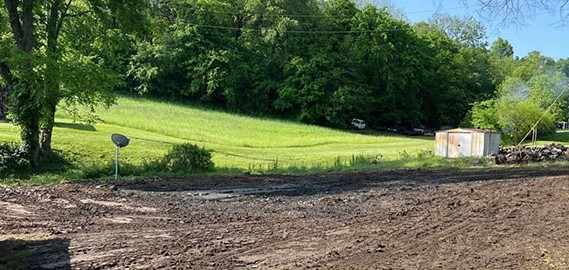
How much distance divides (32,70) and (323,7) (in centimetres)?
5416

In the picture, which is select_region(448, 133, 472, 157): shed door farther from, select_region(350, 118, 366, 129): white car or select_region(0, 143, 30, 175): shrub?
select_region(350, 118, 366, 129): white car

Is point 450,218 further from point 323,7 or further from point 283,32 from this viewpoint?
point 323,7

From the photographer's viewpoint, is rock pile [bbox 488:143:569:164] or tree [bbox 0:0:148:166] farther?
rock pile [bbox 488:143:569:164]

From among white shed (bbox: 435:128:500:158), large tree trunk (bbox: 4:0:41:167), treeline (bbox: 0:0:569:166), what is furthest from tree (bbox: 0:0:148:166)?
treeline (bbox: 0:0:569:166)

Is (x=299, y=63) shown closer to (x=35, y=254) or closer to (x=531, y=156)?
(x=531, y=156)

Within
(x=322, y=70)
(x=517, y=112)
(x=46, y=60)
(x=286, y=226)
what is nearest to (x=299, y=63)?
(x=322, y=70)

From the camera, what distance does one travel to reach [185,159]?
16703 millimetres

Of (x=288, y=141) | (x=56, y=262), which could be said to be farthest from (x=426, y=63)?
(x=56, y=262)

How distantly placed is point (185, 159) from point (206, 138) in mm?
18623

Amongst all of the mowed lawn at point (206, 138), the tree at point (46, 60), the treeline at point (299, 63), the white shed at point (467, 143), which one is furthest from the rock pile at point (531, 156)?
the treeline at point (299, 63)

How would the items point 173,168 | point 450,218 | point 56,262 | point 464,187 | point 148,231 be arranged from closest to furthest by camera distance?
point 56,262 < point 148,231 < point 450,218 < point 464,187 < point 173,168

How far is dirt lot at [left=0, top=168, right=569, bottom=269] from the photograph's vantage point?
19.8ft

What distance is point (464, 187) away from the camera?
12.4 m

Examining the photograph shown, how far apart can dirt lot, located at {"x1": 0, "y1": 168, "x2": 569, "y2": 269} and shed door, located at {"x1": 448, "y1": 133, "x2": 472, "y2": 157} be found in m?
14.4
